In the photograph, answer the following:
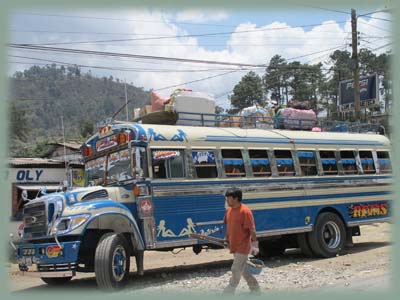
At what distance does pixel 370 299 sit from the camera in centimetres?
745

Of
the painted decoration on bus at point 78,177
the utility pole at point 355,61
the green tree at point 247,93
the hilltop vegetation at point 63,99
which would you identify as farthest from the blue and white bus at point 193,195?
the hilltop vegetation at point 63,99

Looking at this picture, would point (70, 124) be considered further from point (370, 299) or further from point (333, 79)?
point (370, 299)

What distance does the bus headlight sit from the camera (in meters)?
8.17

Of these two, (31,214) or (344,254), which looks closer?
(31,214)

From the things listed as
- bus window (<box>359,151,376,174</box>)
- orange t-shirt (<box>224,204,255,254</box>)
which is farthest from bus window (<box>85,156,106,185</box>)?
bus window (<box>359,151,376,174</box>)

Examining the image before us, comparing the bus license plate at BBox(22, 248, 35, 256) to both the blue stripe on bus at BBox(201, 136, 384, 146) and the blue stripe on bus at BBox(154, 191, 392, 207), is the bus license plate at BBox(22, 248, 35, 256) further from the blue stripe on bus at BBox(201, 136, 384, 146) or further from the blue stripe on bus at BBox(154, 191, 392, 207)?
the blue stripe on bus at BBox(201, 136, 384, 146)

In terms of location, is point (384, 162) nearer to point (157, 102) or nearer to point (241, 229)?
point (157, 102)

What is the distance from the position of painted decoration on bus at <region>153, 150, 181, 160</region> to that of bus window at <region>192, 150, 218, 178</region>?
447 millimetres

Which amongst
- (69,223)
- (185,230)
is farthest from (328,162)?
(69,223)

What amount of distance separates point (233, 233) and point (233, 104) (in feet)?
139

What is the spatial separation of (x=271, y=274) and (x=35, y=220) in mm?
4550

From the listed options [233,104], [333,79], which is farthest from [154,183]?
[333,79]

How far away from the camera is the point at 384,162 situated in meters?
13.9

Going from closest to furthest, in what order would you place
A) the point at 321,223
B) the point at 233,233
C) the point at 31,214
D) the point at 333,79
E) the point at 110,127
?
the point at 233,233 → the point at 31,214 → the point at 110,127 → the point at 321,223 → the point at 333,79
